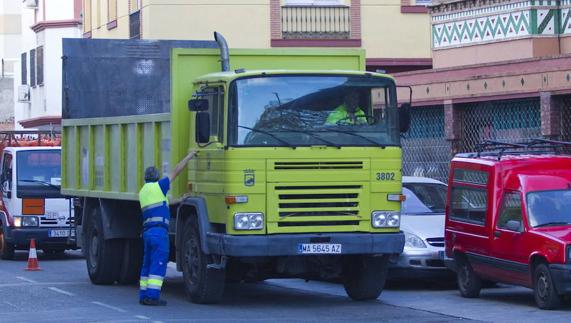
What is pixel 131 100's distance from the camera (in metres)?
19.6

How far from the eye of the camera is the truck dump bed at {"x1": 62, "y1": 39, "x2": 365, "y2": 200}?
16.4 meters

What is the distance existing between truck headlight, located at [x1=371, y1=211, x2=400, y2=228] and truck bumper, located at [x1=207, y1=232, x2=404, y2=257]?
114 mm

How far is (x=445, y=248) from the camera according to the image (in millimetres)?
17188

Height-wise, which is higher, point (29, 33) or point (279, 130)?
point (29, 33)

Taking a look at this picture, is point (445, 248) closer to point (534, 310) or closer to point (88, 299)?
point (534, 310)

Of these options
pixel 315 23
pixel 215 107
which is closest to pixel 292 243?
pixel 215 107

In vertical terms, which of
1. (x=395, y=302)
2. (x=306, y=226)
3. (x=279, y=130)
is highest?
(x=279, y=130)

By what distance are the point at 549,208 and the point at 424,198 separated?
165 inches

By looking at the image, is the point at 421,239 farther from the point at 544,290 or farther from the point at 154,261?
the point at 154,261

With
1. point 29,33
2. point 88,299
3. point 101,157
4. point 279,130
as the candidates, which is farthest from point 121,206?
point 29,33

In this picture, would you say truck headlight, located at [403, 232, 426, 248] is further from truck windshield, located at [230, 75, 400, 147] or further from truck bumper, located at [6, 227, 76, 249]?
truck bumper, located at [6, 227, 76, 249]

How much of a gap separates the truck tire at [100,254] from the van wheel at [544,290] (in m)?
6.56

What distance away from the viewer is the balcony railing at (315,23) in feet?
110

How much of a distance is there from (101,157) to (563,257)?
23.8 feet
